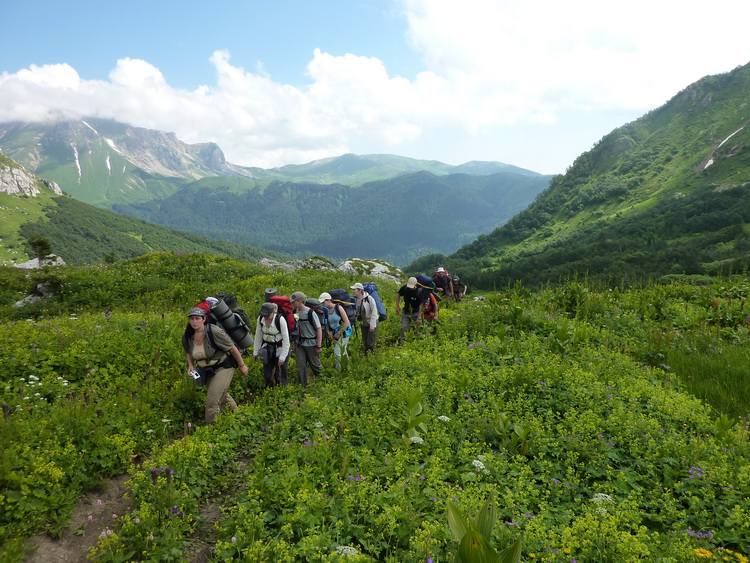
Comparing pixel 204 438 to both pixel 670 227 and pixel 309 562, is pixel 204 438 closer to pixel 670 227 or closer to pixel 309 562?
pixel 309 562

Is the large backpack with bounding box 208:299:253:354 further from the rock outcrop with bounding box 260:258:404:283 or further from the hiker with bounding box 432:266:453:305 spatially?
the rock outcrop with bounding box 260:258:404:283

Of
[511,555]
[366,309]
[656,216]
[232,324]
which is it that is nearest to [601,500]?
[511,555]

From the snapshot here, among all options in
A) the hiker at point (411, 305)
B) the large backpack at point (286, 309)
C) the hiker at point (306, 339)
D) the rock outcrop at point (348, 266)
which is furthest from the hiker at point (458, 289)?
the rock outcrop at point (348, 266)

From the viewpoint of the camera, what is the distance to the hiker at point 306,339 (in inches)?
352

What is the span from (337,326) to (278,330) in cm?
196

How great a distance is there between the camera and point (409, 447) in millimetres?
5375

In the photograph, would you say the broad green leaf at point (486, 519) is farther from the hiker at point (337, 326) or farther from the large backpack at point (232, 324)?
the hiker at point (337, 326)

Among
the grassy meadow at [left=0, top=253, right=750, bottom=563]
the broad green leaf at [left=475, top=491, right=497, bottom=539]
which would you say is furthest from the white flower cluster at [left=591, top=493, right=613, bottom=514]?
the broad green leaf at [left=475, top=491, right=497, bottom=539]

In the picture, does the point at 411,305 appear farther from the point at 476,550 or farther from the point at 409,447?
the point at 476,550

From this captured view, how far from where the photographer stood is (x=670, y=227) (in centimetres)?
11556

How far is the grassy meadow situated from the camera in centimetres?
379

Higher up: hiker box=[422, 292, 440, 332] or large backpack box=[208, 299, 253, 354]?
large backpack box=[208, 299, 253, 354]

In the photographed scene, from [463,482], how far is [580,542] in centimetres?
136

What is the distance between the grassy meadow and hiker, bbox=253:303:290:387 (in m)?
0.67
